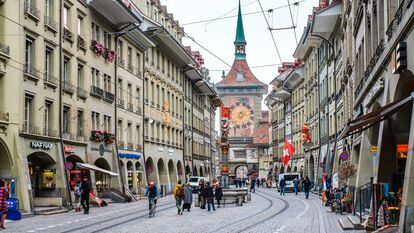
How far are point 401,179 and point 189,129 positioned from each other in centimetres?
5674

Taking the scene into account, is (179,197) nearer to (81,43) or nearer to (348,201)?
(348,201)

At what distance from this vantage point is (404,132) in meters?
24.4

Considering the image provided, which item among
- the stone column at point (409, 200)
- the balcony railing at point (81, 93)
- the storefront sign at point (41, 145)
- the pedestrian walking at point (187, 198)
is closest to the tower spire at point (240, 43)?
the balcony railing at point (81, 93)

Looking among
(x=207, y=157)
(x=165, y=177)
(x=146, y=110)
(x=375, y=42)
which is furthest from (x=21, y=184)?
(x=207, y=157)

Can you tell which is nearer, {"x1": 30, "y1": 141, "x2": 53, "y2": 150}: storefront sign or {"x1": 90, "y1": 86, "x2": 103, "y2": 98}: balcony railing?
{"x1": 30, "y1": 141, "x2": 53, "y2": 150}: storefront sign

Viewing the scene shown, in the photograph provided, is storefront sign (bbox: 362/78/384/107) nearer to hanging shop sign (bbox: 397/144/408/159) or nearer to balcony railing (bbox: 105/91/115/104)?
hanging shop sign (bbox: 397/144/408/159)

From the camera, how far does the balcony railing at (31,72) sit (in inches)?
1282

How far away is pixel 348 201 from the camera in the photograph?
97.0ft

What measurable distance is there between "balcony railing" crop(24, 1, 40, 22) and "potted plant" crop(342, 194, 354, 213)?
15937mm

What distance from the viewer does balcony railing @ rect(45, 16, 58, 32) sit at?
1387 inches

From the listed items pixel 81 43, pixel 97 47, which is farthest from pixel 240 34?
pixel 81 43

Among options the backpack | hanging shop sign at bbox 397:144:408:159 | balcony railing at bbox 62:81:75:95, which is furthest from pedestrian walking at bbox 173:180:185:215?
hanging shop sign at bbox 397:144:408:159

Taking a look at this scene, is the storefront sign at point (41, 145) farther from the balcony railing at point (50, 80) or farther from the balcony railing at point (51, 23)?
the balcony railing at point (51, 23)

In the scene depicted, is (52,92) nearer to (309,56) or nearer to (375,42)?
(375,42)
